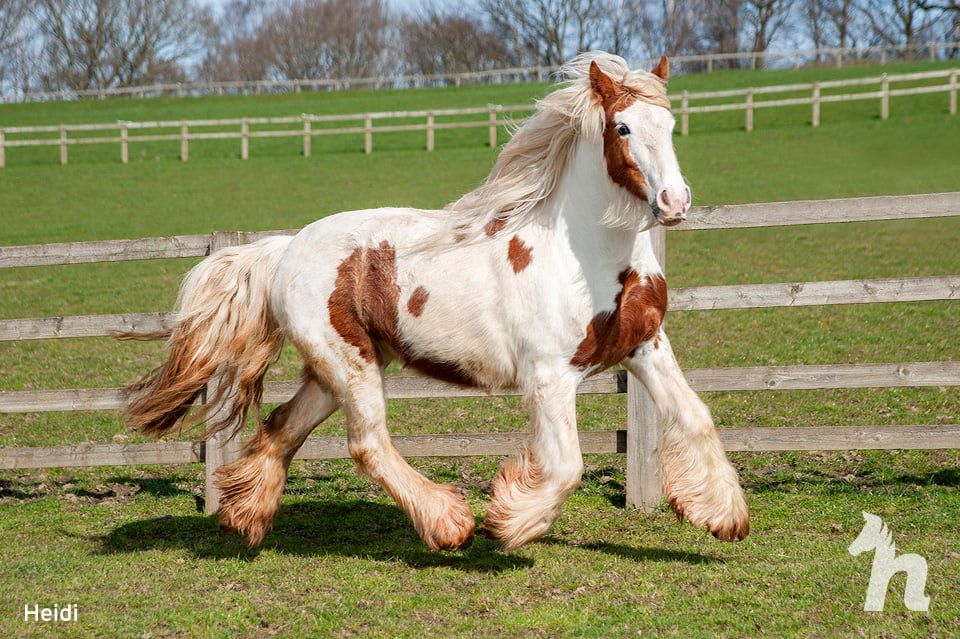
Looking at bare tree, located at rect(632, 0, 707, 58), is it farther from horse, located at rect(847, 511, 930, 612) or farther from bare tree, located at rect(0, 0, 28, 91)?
horse, located at rect(847, 511, 930, 612)

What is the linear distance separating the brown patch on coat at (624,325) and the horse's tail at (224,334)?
1786 mm

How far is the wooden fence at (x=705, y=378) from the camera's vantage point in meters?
5.60

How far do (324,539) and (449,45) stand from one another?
173 feet

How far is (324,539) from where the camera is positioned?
5465mm

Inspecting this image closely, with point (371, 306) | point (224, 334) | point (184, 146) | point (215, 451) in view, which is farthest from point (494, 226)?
point (184, 146)

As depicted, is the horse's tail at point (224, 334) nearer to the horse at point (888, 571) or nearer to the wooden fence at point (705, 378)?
the wooden fence at point (705, 378)

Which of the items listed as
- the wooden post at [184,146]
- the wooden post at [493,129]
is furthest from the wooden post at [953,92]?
the wooden post at [493,129]

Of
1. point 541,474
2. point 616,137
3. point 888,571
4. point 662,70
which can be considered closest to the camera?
point 888,571

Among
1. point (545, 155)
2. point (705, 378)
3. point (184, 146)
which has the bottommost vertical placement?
point (705, 378)

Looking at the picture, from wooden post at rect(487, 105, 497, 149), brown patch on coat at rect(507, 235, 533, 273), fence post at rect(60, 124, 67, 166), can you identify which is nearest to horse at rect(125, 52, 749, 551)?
brown patch on coat at rect(507, 235, 533, 273)

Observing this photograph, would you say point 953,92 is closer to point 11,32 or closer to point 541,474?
point 541,474

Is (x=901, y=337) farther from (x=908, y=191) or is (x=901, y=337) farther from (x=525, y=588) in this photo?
(x=908, y=191)

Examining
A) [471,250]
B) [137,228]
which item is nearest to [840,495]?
[471,250]

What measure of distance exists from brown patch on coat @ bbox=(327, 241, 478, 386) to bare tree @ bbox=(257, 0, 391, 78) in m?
52.3
